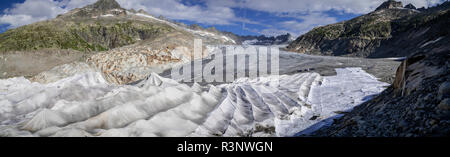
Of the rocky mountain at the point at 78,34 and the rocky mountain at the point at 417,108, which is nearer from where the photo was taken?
the rocky mountain at the point at 417,108

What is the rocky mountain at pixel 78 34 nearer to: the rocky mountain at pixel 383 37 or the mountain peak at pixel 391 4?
the rocky mountain at pixel 383 37

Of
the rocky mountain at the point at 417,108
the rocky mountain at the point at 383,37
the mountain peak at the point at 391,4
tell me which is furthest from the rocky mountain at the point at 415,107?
the mountain peak at the point at 391,4

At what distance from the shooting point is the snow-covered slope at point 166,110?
8742 millimetres

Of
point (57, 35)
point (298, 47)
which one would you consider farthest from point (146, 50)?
point (298, 47)

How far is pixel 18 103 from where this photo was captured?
13.1m

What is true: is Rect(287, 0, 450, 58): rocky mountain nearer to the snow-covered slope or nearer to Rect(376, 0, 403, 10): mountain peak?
Rect(376, 0, 403, 10): mountain peak

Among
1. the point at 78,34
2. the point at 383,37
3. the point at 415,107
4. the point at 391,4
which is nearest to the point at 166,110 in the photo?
the point at 415,107

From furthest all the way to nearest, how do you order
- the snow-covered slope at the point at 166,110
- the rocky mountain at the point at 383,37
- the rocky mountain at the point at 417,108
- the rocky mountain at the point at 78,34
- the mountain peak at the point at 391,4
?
the mountain peak at the point at 391,4, the rocky mountain at the point at 78,34, the rocky mountain at the point at 383,37, the snow-covered slope at the point at 166,110, the rocky mountain at the point at 417,108

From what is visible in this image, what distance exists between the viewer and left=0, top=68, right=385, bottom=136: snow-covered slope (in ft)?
28.7

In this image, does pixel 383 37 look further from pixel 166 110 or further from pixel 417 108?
pixel 166 110

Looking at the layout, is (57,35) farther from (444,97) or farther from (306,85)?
(444,97)

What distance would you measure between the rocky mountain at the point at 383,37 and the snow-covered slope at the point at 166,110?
40.7 metres

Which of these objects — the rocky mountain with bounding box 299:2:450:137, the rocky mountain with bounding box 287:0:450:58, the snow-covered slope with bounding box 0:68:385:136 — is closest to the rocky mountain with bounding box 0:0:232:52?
the rocky mountain with bounding box 287:0:450:58
